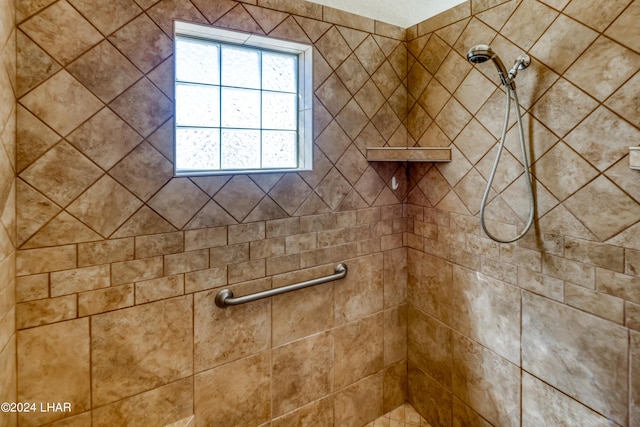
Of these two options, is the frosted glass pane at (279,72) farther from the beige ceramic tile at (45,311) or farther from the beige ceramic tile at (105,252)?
the beige ceramic tile at (45,311)

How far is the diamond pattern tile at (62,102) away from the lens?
1045mm

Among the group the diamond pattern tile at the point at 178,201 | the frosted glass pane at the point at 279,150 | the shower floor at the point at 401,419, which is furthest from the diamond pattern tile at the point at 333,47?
the shower floor at the point at 401,419

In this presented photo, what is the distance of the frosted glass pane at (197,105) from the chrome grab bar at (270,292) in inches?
28.9

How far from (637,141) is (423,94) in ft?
3.15

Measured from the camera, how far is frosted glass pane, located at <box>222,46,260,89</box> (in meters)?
1.46

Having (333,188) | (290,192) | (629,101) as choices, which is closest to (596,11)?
(629,101)

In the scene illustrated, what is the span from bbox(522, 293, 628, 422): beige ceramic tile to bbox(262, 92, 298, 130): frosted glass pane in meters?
1.33

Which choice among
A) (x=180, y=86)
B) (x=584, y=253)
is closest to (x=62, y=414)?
(x=180, y=86)

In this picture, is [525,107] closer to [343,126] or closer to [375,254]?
[343,126]

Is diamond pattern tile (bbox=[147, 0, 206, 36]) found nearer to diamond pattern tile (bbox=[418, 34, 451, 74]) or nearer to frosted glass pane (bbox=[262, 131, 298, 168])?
frosted glass pane (bbox=[262, 131, 298, 168])

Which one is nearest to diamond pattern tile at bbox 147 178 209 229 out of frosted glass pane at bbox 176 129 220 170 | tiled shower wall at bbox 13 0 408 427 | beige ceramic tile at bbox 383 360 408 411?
tiled shower wall at bbox 13 0 408 427

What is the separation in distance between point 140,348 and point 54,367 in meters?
0.26

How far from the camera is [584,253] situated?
3.93 feet

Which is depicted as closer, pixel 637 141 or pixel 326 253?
pixel 637 141
